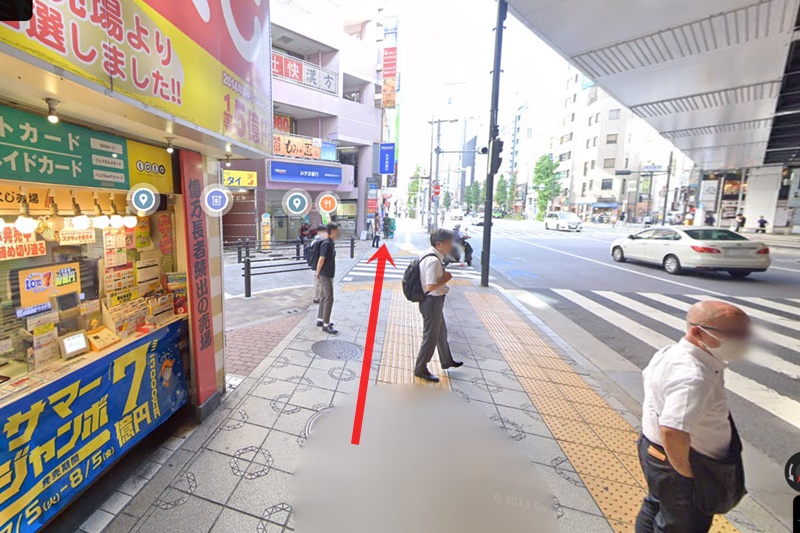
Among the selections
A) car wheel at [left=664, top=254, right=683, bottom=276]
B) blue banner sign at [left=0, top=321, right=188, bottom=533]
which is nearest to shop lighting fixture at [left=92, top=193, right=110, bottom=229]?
blue banner sign at [left=0, top=321, right=188, bottom=533]

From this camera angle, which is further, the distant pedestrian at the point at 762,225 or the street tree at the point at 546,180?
the street tree at the point at 546,180

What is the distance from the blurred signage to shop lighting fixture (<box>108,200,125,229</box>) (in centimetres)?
1763

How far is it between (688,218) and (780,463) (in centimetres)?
4277

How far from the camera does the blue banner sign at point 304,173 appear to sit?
1802 cm

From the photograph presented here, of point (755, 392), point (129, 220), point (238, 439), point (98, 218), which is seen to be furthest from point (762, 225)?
point (98, 218)

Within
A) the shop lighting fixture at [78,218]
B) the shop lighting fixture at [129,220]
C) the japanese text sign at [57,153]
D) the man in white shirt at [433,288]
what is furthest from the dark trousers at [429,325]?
the shop lighting fixture at [78,218]

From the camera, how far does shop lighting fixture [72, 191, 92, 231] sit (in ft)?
8.57

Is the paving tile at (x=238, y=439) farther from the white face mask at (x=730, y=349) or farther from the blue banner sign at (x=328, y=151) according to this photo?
the blue banner sign at (x=328, y=151)

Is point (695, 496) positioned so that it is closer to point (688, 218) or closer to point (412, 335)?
point (412, 335)

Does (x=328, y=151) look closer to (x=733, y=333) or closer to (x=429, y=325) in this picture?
(x=429, y=325)

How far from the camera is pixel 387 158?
21969mm

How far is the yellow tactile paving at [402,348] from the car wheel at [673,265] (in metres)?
10.4

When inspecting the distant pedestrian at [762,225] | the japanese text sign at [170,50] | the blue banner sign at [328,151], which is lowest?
the distant pedestrian at [762,225]

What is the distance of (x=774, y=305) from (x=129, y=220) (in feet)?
41.9
